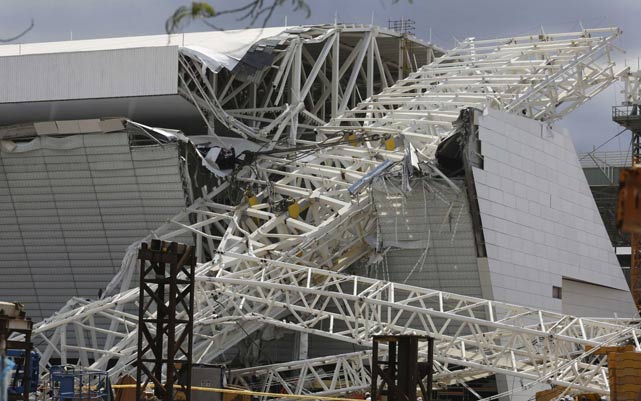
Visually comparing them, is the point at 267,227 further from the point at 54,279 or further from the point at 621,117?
the point at 621,117

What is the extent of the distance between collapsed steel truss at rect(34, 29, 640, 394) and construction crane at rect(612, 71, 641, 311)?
2.73 meters

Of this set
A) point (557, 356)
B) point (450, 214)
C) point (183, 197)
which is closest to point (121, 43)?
point (183, 197)

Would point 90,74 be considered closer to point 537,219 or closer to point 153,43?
point 153,43

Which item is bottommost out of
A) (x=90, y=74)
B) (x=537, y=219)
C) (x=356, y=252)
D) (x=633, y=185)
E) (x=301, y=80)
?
(x=633, y=185)

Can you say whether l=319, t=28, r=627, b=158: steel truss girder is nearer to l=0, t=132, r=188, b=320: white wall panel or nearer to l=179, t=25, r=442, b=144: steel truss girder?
l=179, t=25, r=442, b=144: steel truss girder

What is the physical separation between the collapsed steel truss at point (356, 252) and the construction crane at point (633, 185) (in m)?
2.73

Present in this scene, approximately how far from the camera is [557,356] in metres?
54.2

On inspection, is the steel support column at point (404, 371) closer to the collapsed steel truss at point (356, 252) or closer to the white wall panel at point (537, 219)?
the collapsed steel truss at point (356, 252)

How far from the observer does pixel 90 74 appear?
70.4m

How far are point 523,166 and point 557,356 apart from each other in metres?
18.7

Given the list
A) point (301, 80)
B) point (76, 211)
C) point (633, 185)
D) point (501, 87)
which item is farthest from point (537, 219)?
point (633, 185)

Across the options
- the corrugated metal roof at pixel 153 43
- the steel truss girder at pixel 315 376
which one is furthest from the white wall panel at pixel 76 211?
the steel truss girder at pixel 315 376

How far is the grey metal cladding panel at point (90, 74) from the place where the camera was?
6962cm

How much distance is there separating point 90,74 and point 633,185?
5635 centimetres
